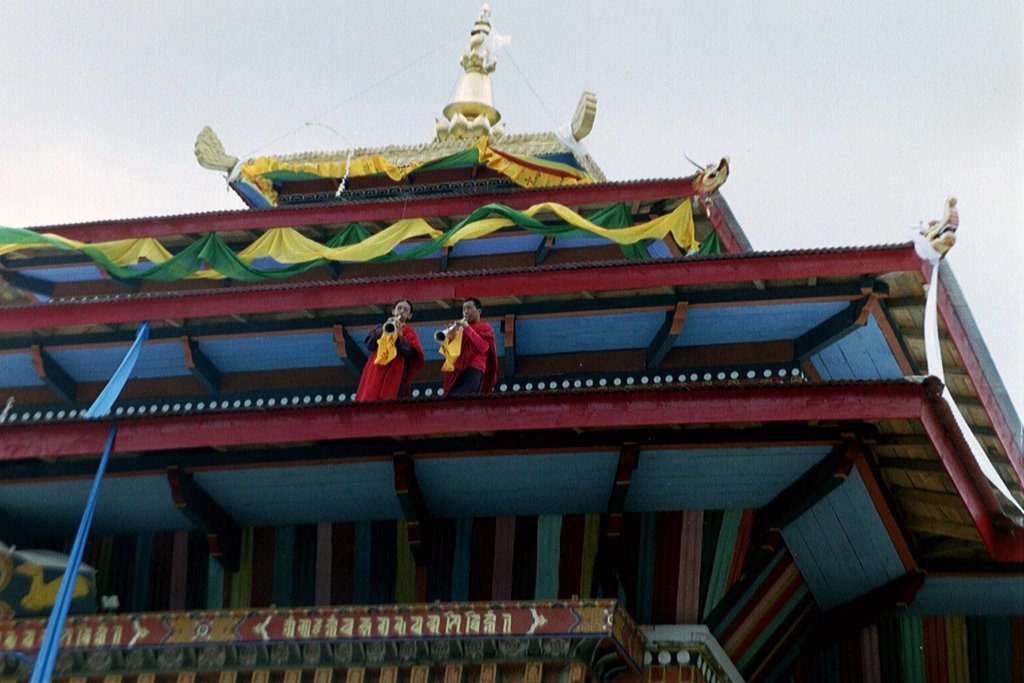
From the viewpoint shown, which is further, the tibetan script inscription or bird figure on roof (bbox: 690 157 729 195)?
bird figure on roof (bbox: 690 157 729 195)

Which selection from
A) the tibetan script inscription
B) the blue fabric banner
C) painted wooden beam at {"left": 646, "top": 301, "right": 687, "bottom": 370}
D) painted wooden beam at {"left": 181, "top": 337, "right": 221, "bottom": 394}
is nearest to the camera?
the blue fabric banner

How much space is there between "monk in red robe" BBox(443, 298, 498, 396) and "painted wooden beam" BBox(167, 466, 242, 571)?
2.34 metres

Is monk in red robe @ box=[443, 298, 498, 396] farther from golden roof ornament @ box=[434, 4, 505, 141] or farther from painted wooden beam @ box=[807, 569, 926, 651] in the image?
golden roof ornament @ box=[434, 4, 505, 141]

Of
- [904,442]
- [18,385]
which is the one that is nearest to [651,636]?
[904,442]

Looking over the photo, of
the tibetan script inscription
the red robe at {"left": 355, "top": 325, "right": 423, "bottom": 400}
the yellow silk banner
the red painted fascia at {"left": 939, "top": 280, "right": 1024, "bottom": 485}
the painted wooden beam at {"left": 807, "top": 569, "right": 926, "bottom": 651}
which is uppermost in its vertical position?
the yellow silk banner

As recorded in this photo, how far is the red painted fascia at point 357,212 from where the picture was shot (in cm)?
1594

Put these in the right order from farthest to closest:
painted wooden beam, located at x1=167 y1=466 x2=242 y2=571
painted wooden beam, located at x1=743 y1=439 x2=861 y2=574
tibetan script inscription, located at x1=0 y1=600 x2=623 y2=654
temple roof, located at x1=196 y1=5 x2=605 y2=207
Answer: temple roof, located at x1=196 y1=5 x2=605 y2=207 → painted wooden beam, located at x1=167 y1=466 x2=242 y2=571 → painted wooden beam, located at x1=743 y1=439 x2=861 y2=574 → tibetan script inscription, located at x1=0 y1=600 x2=623 y2=654

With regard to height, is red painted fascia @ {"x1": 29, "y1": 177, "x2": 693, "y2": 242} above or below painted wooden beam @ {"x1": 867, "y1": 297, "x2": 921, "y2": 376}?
above

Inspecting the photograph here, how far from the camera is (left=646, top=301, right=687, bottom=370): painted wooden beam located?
13.1 m

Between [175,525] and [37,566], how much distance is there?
1244mm

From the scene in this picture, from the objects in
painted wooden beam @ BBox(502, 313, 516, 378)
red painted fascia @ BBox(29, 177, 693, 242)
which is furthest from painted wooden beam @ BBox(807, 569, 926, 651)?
red painted fascia @ BBox(29, 177, 693, 242)

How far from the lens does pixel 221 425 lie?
1182 cm

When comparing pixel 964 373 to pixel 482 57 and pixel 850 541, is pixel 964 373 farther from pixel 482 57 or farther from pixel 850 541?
pixel 482 57

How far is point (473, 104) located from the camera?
70.7 feet
